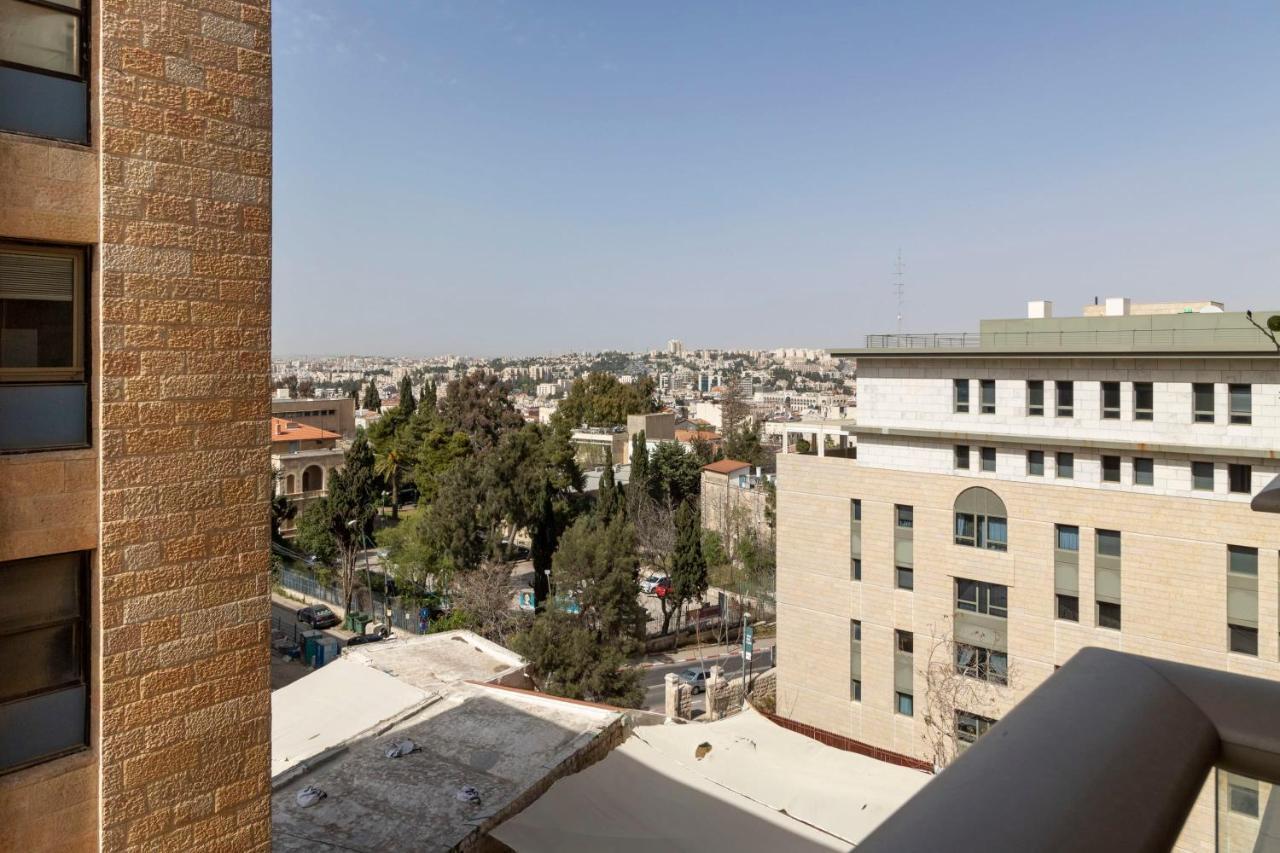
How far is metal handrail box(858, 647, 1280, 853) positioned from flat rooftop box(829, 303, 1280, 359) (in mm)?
14603

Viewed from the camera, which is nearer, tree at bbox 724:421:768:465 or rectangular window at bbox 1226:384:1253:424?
rectangular window at bbox 1226:384:1253:424

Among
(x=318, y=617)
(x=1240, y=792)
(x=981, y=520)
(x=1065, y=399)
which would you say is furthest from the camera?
(x=318, y=617)

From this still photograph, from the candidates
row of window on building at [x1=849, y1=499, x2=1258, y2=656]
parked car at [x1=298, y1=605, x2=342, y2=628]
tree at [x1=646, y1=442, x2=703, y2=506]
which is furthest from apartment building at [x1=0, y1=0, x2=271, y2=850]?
tree at [x1=646, y1=442, x2=703, y2=506]

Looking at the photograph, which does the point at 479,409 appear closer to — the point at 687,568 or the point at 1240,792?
the point at 687,568

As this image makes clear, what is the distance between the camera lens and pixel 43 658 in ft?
8.79

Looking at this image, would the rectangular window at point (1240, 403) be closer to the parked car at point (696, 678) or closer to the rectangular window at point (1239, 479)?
the rectangular window at point (1239, 479)

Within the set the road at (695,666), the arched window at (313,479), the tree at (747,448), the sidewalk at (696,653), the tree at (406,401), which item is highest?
the tree at (406,401)

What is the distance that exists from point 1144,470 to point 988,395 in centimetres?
296

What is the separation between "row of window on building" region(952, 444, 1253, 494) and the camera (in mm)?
13531

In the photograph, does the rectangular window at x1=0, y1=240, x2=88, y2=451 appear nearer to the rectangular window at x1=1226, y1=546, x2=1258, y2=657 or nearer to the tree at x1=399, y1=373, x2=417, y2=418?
the rectangular window at x1=1226, y1=546, x2=1258, y2=657

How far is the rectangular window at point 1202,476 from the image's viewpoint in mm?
13695

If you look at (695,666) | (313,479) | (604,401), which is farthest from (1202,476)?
(604,401)

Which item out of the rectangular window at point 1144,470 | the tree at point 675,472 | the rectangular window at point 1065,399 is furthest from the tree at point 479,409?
the rectangular window at point 1144,470

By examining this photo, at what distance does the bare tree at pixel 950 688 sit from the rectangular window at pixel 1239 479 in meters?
4.87
